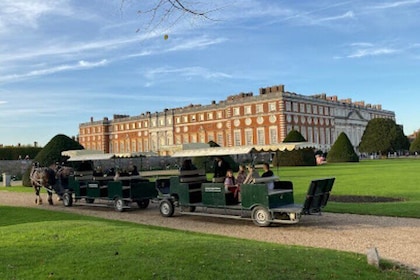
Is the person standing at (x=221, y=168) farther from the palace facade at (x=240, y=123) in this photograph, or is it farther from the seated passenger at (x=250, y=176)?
the palace facade at (x=240, y=123)

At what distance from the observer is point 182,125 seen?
250 feet

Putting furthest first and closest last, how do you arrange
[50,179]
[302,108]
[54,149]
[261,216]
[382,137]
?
[302,108] < [382,137] < [54,149] < [50,179] < [261,216]

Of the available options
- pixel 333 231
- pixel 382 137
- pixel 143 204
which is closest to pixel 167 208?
pixel 143 204

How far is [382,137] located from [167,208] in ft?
180

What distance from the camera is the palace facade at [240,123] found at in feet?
211

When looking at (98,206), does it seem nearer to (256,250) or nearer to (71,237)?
(71,237)

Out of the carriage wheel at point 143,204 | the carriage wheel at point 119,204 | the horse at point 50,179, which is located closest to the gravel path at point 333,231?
the carriage wheel at point 119,204

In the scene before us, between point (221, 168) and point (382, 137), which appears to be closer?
point (221, 168)

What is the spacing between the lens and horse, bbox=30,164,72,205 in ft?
49.2

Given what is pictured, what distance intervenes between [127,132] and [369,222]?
77.3 metres

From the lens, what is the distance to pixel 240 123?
67.5 m

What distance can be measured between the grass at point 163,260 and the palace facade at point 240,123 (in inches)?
1929

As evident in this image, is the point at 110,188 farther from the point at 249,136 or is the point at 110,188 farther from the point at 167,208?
the point at 249,136

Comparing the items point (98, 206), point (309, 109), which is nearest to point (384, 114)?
point (309, 109)
